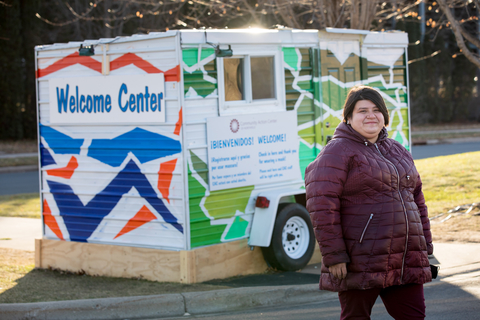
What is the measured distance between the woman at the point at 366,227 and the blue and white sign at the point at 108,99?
3451 millimetres

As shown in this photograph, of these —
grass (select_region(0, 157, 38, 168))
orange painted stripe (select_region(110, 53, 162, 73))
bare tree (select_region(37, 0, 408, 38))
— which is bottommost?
grass (select_region(0, 157, 38, 168))

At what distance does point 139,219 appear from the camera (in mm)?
6980

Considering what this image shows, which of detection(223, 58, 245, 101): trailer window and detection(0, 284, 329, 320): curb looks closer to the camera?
detection(0, 284, 329, 320): curb

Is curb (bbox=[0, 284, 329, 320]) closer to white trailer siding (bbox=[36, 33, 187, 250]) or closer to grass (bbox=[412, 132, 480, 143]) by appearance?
white trailer siding (bbox=[36, 33, 187, 250])

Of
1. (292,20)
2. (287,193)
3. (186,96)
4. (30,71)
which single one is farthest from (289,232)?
(30,71)

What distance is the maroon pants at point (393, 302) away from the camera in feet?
11.8

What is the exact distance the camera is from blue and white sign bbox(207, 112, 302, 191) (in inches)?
273

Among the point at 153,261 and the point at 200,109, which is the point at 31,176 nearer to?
the point at 153,261

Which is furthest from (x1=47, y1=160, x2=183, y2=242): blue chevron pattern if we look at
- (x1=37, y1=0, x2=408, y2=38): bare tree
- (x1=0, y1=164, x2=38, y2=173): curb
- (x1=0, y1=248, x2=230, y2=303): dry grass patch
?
(x1=0, y1=164, x2=38, y2=173): curb

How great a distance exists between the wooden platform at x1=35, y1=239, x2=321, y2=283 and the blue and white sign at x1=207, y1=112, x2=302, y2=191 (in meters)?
0.79

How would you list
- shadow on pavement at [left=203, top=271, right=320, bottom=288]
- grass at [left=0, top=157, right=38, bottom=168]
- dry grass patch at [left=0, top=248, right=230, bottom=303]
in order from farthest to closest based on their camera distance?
grass at [left=0, top=157, right=38, bottom=168]
shadow on pavement at [left=203, top=271, right=320, bottom=288]
dry grass patch at [left=0, top=248, right=230, bottom=303]

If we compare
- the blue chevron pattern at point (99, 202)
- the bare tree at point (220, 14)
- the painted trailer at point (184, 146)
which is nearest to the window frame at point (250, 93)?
the painted trailer at point (184, 146)

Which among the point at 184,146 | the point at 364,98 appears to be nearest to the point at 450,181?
the point at 184,146

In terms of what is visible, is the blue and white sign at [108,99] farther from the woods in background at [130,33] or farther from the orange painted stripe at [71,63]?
the woods in background at [130,33]
